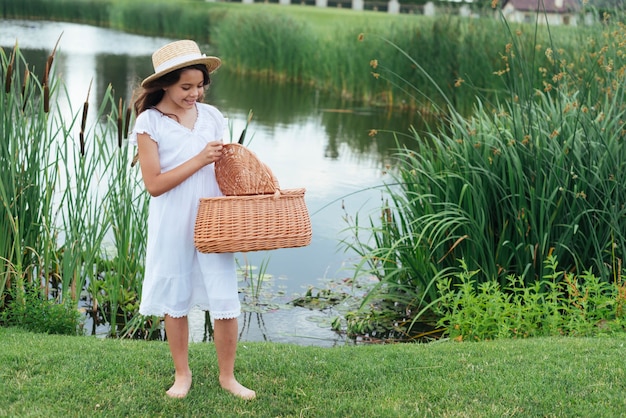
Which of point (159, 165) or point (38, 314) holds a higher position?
point (159, 165)

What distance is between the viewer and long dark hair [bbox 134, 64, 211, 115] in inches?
133

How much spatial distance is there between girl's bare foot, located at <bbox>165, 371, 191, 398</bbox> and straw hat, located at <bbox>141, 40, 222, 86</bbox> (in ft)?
3.91

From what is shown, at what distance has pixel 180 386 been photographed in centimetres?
356

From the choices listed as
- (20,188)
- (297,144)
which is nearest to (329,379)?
(20,188)

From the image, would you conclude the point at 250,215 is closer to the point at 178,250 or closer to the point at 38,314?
the point at 178,250

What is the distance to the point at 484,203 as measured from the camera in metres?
5.48

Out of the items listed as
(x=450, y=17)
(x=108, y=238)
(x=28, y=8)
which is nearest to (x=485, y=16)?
(x=450, y=17)

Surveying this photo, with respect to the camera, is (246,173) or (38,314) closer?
(246,173)

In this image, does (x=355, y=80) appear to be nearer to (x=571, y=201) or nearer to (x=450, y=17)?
(x=450, y=17)

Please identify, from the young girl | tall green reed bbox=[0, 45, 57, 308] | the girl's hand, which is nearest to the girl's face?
the young girl

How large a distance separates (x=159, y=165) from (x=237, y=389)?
0.96m

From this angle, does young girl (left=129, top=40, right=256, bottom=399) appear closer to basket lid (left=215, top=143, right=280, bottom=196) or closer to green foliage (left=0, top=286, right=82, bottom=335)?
basket lid (left=215, top=143, right=280, bottom=196)

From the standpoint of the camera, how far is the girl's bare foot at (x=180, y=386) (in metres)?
3.52

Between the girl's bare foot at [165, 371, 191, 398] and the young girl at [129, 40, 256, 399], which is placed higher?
the young girl at [129, 40, 256, 399]
